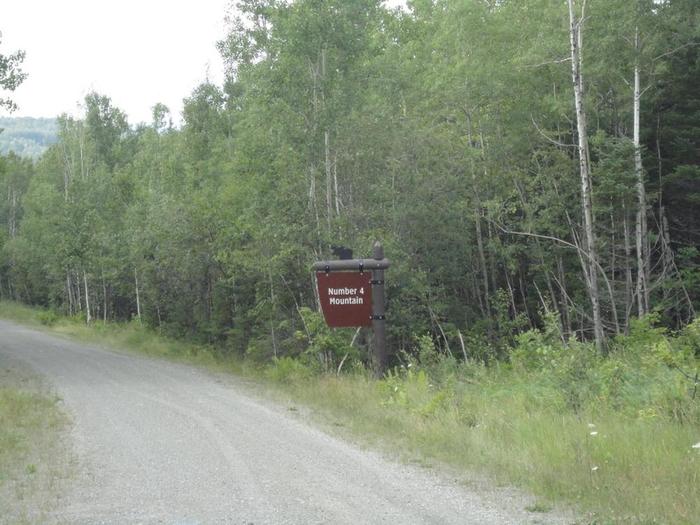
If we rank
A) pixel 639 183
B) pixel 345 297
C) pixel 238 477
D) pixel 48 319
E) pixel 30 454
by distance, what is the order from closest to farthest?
pixel 238 477
pixel 30 454
pixel 345 297
pixel 639 183
pixel 48 319

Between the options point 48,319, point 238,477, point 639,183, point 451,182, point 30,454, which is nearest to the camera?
point 238,477

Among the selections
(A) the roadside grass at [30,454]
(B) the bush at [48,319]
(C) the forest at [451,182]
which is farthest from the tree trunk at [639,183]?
(B) the bush at [48,319]

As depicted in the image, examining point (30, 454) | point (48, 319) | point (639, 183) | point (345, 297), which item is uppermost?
point (639, 183)

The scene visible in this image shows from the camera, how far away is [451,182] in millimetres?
22875

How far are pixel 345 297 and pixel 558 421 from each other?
5.71 meters

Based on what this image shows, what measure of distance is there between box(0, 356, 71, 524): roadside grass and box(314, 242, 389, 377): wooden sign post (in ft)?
16.2

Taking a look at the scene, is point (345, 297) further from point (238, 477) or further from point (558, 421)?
point (238, 477)

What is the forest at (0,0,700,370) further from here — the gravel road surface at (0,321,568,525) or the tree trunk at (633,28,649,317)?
the gravel road surface at (0,321,568,525)

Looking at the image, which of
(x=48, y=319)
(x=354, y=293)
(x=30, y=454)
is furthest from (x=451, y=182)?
(x=48, y=319)

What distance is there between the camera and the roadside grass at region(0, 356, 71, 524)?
6.51 m

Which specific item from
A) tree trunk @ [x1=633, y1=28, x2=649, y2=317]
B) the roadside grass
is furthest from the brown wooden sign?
tree trunk @ [x1=633, y1=28, x2=649, y2=317]

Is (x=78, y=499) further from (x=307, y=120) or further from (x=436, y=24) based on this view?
(x=436, y=24)

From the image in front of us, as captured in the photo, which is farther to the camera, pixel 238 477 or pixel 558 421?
pixel 558 421

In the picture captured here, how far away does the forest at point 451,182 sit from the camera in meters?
19.7
